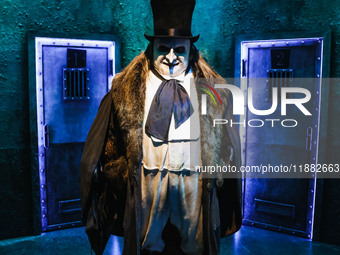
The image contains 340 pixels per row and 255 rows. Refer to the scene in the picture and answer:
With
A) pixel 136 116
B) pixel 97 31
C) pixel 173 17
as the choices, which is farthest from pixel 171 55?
pixel 97 31

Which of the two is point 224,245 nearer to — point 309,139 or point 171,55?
point 309,139

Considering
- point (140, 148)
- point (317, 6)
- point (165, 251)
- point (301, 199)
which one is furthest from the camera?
point (301, 199)

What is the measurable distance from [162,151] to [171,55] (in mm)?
592

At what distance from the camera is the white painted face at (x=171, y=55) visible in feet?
7.29

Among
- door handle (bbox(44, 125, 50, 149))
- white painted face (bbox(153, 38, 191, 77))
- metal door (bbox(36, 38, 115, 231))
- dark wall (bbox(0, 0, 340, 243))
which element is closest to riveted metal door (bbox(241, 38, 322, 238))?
dark wall (bbox(0, 0, 340, 243))

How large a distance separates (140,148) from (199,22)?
8.92ft

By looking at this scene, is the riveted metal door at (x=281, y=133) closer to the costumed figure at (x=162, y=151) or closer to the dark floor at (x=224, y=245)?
the dark floor at (x=224, y=245)

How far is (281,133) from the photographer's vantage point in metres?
4.29

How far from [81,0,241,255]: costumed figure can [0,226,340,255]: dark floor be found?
1.68 m

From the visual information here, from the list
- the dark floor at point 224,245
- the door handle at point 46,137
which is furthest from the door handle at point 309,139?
the door handle at point 46,137

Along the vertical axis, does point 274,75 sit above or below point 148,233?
above

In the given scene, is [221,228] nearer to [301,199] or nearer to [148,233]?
[148,233]

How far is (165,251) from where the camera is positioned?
2.35 metres

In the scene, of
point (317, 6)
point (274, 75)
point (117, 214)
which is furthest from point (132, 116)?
point (317, 6)
